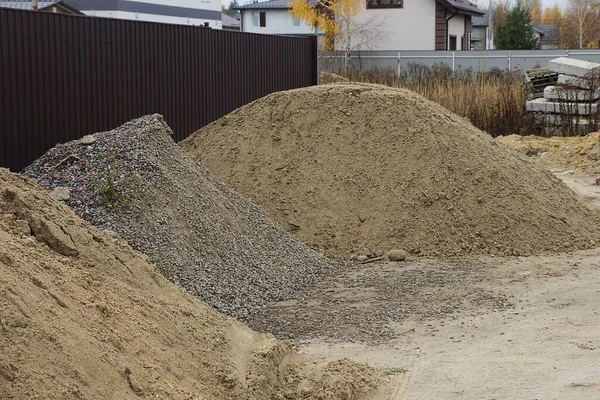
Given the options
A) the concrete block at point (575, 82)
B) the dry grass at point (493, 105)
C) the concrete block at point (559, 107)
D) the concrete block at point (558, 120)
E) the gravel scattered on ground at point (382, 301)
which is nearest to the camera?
the gravel scattered on ground at point (382, 301)

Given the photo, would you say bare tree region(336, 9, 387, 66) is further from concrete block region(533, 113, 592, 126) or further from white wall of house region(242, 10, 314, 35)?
concrete block region(533, 113, 592, 126)

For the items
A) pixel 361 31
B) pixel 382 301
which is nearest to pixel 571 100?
pixel 382 301

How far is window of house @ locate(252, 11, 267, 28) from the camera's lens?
62.2 m

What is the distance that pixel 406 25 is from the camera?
46.1 m

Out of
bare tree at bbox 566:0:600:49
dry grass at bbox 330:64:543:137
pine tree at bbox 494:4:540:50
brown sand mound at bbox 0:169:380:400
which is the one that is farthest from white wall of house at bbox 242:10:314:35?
brown sand mound at bbox 0:169:380:400

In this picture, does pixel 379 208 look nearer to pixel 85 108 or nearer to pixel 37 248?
pixel 85 108

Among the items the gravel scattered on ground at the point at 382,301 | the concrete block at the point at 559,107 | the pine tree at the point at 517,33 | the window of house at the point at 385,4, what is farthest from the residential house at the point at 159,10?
the gravel scattered on ground at the point at 382,301

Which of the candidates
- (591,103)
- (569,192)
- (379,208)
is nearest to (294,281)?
(379,208)

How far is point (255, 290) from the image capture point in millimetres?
8766

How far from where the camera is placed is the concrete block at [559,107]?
20.7 metres

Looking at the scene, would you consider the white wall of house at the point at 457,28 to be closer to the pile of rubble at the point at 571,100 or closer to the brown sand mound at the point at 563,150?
the pile of rubble at the point at 571,100

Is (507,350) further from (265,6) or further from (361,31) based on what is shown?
(265,6)

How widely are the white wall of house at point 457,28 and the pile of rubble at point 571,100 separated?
26.3 m

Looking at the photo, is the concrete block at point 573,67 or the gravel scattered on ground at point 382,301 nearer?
the gravel scattered on ground at point 382,301
